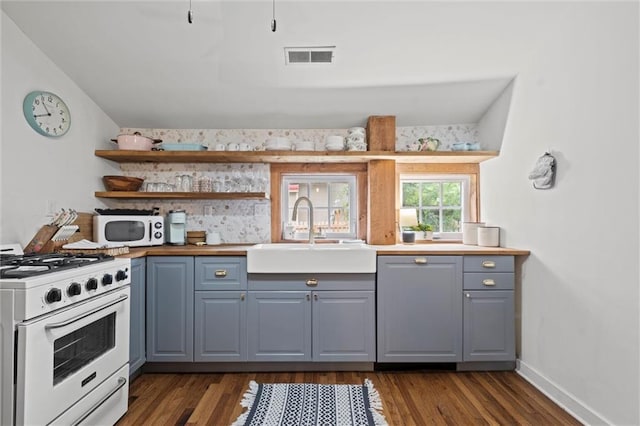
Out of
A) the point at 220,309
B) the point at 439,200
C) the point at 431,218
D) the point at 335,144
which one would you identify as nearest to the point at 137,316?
the point at 220,309

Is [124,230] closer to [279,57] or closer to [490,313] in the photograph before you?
[279,57]

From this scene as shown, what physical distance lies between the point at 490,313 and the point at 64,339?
2608 mm

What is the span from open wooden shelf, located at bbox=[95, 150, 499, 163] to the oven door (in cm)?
127

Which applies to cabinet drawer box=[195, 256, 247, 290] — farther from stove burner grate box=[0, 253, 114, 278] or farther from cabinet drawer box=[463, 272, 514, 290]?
cabinet drawer box=[463, 272, 514, 290]

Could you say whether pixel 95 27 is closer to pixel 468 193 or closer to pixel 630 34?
pixel 630 34

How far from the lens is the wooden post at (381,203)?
3.04 m

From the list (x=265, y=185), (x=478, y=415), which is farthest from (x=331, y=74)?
(x=478, y=415)

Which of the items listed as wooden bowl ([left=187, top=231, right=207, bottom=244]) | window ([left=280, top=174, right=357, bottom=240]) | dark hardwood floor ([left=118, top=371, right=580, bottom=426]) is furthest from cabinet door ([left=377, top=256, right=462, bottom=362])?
wooden bowl ([left=187, top=231, right=207, bottom=244])

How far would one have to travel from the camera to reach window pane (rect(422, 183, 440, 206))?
3.38 metres

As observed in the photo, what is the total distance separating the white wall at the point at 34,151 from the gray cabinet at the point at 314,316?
148 centimetres

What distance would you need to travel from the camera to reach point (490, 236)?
112 inches

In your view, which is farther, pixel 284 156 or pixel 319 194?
pixel 319 194

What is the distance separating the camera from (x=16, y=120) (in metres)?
2.13

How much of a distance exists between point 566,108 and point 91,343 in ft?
9.80
